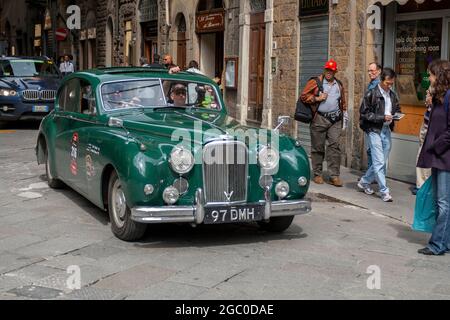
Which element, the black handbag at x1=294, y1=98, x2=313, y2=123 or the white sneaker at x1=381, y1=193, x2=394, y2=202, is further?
the black handbag at x1=294, y1=98, x2=313, y2=123

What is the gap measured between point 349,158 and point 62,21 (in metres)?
25.3

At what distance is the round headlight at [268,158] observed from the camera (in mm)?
6172

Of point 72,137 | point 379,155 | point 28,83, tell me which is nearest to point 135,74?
point 72,137

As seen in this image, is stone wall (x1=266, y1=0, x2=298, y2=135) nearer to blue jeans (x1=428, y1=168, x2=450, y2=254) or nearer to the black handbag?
the black handbag

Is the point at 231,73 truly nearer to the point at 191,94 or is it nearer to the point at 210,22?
the point at 210,22

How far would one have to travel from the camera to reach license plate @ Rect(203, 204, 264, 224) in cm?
595

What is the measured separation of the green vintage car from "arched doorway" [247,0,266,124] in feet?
24.8

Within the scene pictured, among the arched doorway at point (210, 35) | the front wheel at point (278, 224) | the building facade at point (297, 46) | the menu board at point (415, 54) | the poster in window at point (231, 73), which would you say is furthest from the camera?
the arched doorway at point (210, 35)

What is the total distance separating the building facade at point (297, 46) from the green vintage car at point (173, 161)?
4.24 m

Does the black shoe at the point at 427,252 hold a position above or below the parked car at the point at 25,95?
below

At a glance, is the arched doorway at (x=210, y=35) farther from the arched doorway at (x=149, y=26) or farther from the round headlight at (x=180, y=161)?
the round headlight at (x=180, y=161)
